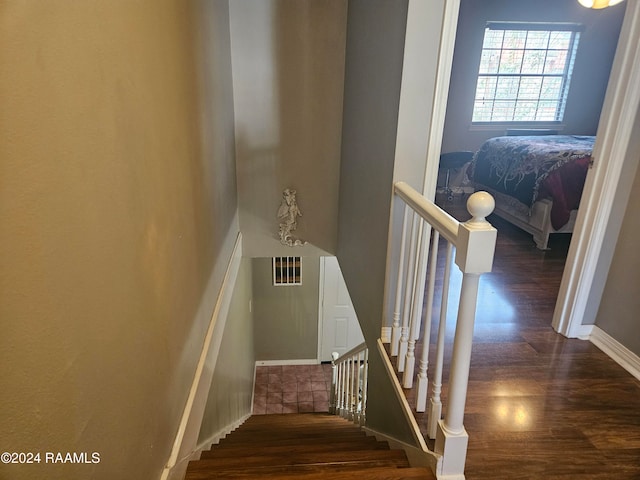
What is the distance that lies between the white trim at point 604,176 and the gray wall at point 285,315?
412 centimetres

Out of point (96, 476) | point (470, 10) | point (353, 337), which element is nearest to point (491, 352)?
point (96, 476)

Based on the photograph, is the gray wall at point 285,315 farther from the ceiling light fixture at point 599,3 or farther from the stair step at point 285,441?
the ceiling light fixture at point 599,3

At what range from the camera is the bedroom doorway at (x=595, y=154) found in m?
1.91

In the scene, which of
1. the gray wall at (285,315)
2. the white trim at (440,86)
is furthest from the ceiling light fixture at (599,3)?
the gray wall at (285,315)

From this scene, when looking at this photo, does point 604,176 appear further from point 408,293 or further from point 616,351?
point 408,293

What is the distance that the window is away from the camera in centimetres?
615

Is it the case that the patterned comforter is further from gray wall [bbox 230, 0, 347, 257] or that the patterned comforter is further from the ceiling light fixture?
gray wall [bbox 230, 0, 347, 257]

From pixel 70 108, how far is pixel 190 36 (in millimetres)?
1244

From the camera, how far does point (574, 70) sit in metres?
6.31

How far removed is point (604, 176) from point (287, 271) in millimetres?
4645

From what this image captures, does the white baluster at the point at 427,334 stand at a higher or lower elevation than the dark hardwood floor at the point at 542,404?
higher

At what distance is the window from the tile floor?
469 cm

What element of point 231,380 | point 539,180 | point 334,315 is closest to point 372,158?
point 539,180

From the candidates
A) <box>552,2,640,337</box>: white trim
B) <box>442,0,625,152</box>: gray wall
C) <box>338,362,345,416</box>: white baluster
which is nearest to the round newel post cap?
<box>552,2,640,337</box>: white trim
